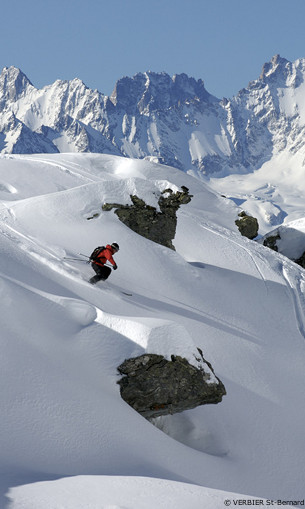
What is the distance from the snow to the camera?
7.75m

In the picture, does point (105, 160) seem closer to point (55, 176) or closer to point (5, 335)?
point (55, 176)

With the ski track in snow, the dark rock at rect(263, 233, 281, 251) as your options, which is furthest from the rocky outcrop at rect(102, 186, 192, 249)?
the dark rock at rect(263, 233, 281, 251)

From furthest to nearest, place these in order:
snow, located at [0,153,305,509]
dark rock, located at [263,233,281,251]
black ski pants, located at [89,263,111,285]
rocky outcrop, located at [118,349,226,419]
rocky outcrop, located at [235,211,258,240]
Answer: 1. dark rock, located at [263,233,281,251]
2. rocky outcrop, located at [235,211,258,240]
3. black ski pants, located at [89,263,111,285]
4. rocky outcrop, located at [118,349,226,419]
5. snow, located at [0,153,305,509]

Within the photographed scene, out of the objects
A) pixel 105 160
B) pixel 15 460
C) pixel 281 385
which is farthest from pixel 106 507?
pixel 105 160

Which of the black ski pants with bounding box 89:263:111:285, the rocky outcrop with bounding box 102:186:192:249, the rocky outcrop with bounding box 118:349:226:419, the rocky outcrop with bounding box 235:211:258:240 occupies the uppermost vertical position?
the rocky outcrop with bounding box 235:211:258:240

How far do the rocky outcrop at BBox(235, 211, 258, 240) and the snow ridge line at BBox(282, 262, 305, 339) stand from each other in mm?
9494

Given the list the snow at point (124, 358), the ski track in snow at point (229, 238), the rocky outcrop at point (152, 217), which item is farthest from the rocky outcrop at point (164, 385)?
the ski track in snow at point (229, 238)

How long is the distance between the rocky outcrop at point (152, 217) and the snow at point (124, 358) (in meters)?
0.52

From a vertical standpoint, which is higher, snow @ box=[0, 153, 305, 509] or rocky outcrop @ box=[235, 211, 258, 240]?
rocky outcrop @ box=[235, 211, 258, 240]

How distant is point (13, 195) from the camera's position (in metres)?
33.2

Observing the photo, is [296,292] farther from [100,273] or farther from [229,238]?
[100,273]

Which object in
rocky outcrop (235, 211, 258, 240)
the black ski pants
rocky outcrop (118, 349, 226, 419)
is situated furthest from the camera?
rocky outcrop (235, 211, 258, 240)

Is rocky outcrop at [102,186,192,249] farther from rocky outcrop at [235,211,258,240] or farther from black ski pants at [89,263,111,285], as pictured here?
rocky outcrop at [235,211,258,240]

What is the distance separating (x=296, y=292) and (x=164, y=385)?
46.8ft
